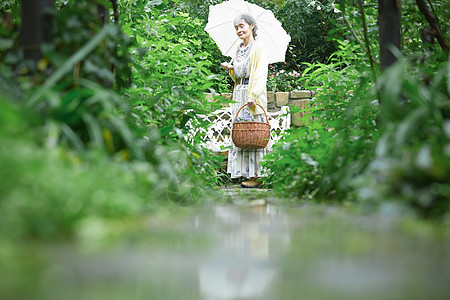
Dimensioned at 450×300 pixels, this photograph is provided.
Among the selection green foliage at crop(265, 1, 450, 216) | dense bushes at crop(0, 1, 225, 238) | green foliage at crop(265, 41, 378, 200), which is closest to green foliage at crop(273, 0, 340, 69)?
green foliage at crop(265, 41, 378, 200)

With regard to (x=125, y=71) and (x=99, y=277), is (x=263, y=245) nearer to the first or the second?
(x=99, y=277)

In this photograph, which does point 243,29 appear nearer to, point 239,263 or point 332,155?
point 332,155

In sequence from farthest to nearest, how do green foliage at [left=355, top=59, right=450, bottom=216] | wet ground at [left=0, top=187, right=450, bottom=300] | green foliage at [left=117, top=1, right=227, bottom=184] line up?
1. green foliage at [left=117, top=1, right=227, bottom=184]
2. green foliage at [left=355, top=59, right=450, bottom=216]
3. wet ground at [left=0, top=187, right=450, bottom=300]

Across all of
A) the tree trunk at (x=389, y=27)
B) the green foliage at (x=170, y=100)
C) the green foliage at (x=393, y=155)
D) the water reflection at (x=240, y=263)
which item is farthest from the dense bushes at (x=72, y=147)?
the tree trunk at (x=389, y=27)

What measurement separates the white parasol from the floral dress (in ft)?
3.10

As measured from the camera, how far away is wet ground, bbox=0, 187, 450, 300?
54 centimetres

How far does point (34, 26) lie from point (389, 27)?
1467 millimetres

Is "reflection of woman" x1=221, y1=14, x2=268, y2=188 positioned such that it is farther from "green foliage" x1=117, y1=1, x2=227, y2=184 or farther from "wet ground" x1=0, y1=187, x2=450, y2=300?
"wet ground" x1=0, y1=187, x2=450, y2=300

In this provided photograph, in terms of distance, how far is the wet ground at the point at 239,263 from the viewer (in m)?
0.54

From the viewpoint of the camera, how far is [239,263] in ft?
2.27

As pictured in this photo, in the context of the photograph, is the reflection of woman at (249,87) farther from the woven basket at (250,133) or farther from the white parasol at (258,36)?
the white parasol at (258,36)

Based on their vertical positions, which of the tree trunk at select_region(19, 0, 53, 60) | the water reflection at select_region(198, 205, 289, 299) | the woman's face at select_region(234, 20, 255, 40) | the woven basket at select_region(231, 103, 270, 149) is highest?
the woman's face at select_region(234, 20, 255, 40)

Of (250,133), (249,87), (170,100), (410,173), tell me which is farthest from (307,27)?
(410,173)

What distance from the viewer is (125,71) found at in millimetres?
1746
